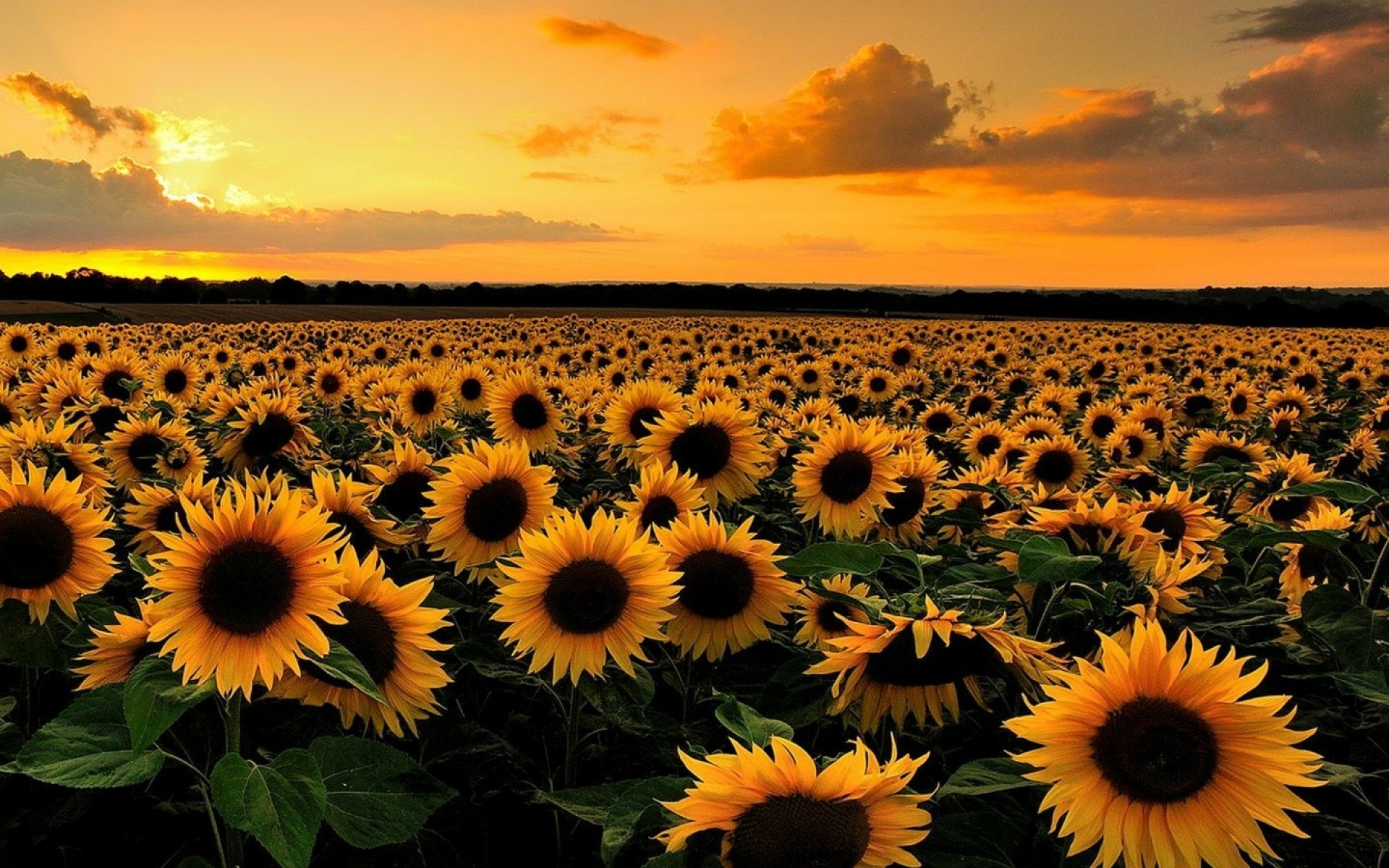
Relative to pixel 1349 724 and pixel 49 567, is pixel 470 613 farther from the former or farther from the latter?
pixel 1349 724

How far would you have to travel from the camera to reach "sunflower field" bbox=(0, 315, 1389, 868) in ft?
5.88

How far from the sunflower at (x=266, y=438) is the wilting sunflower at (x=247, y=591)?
153 inches

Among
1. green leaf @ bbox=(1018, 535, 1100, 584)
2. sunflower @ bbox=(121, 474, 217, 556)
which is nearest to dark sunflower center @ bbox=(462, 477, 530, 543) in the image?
sunflower @ bbox=(121, 474, 217, 556)

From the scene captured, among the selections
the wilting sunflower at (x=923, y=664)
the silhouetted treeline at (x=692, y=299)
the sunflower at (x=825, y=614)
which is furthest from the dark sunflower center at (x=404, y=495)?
the silhouetted treeline at (x=692, y=299)

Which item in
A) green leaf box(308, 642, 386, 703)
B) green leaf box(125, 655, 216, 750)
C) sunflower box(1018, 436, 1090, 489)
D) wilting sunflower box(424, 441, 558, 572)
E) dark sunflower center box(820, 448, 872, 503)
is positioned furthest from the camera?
sunflower box(1018, 436, 1090, 489)

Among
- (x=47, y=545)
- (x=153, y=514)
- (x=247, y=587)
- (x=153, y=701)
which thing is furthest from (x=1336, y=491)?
(x=153, y=514)

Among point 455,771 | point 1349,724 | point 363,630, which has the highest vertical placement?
point 363,630

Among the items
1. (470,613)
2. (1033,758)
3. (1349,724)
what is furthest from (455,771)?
(1349,724)

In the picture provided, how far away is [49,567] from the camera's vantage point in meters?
2.83

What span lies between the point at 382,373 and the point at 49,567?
914 centimetres

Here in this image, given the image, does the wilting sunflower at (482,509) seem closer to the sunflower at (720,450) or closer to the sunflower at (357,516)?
the sunflower at (357,516)

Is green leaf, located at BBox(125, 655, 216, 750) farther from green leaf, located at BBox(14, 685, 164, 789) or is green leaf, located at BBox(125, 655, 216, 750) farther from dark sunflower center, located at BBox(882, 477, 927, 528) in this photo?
dark sunflower center, located at BBox(882, 477, 927, 528)

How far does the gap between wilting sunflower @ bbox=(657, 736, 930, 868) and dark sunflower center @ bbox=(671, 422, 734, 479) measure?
330cm

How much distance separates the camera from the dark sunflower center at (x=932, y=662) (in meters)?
2.20
